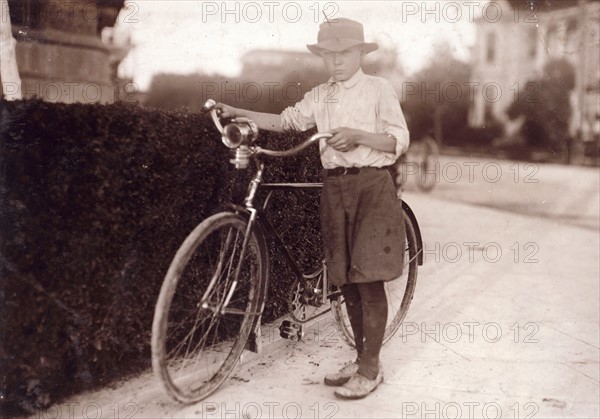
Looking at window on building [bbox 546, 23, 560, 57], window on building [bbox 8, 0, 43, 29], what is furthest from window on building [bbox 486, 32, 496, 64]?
window on building [bbox 8, 0, 43, 29]

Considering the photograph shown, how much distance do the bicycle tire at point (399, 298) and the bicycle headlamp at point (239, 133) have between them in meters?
1.32

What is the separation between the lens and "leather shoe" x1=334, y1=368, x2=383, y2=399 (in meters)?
3.47

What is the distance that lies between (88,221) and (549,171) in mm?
20254

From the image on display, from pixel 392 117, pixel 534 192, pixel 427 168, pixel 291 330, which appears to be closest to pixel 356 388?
pixel 291 330

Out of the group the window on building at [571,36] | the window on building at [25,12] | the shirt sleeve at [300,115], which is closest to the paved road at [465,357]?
the shirt sleeve at [300,115]

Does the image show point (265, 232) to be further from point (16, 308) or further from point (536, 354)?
point (536, 354)

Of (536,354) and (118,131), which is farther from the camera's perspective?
(536,354)

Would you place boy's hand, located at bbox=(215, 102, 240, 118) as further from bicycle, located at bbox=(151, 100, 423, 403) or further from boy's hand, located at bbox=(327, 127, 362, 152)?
boy's hand, located at bbox=(327, 127, 362, 152)

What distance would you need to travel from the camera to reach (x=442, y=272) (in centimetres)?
645

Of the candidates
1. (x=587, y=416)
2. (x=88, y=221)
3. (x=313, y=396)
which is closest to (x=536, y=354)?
(x=587, y=416)

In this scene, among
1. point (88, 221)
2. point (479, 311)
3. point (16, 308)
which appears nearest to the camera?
point (16, 308)

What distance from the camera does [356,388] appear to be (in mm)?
3492

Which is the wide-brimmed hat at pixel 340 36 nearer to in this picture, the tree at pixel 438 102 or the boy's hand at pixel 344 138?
the boy's hand at pixel 344 138

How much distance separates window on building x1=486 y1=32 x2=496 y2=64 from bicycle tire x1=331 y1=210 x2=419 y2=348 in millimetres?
41626
